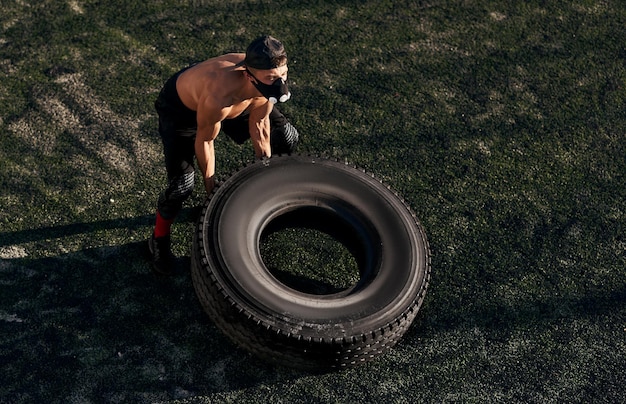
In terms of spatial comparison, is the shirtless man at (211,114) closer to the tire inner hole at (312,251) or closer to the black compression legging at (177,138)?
the black compression legging at (177,138)

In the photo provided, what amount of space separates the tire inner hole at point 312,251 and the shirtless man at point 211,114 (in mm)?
672

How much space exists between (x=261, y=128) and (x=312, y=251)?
122 cm

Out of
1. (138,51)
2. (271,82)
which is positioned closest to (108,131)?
(138,51)

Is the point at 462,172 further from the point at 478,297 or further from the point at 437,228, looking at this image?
the point at 478,297

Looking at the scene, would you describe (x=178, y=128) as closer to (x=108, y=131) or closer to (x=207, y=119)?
(x=207, y=119)

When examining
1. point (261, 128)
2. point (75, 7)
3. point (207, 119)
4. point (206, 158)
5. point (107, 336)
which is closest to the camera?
point (207, 119)

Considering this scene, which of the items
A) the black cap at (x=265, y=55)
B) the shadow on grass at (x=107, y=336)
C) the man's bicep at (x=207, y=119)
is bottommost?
the shadow on grass at (x=107, y=336)

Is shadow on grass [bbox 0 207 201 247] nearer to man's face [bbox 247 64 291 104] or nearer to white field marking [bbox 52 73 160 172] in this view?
white field marking [bbox 52 73 160 172]

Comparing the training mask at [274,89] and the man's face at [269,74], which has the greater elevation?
the man's face at [269,74]

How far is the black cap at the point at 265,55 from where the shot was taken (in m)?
5.61

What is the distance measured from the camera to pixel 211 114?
19.0ft

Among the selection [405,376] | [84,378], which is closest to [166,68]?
[84,378]

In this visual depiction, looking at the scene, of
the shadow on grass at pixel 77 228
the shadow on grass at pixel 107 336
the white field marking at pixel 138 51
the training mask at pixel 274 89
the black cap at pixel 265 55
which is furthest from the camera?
the white field marking at pixel 138 51

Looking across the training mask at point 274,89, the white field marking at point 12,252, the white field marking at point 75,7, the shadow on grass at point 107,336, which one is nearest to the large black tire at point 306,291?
the shadow on grass at point 107,336
